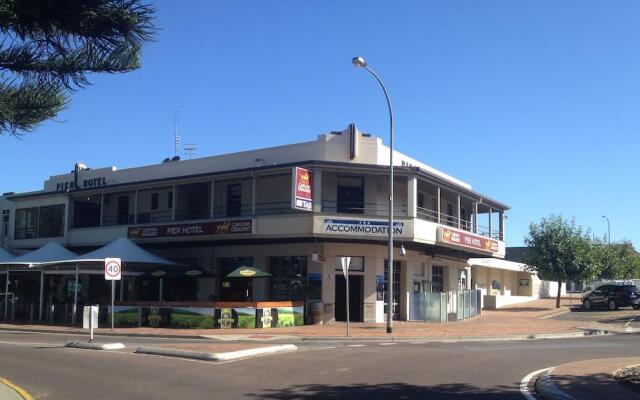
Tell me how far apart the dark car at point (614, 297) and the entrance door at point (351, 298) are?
790 inches

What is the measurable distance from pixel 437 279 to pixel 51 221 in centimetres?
2399

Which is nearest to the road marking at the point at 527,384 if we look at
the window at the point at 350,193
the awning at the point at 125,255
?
the window at the point at 350,193

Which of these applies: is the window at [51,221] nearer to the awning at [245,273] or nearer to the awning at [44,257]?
the awning at [44,257]

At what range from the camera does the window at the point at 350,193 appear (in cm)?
3164

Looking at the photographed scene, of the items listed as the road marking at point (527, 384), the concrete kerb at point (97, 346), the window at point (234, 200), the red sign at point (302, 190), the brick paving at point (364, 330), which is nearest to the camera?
the road marking at point (527, 384)

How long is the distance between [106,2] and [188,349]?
1305 cm

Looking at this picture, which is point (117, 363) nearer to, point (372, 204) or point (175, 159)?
point (372, 204)

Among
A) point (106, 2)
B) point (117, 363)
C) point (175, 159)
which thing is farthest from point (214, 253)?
point (106, 2)

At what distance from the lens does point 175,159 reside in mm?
A: 39219

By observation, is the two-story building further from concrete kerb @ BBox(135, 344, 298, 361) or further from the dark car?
concrete kerb @ BBox(135, 344, 298, 361)

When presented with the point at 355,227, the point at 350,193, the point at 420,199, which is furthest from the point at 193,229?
the point at 420,199

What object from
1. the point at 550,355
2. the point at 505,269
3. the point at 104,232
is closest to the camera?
the point at 550,355

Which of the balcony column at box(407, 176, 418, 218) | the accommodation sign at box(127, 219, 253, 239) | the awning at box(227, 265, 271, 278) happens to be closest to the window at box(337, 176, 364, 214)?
the balcony column at box(407, 176, 418, 218)

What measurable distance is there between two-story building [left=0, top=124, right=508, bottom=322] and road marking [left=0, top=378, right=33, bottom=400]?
17519mm
